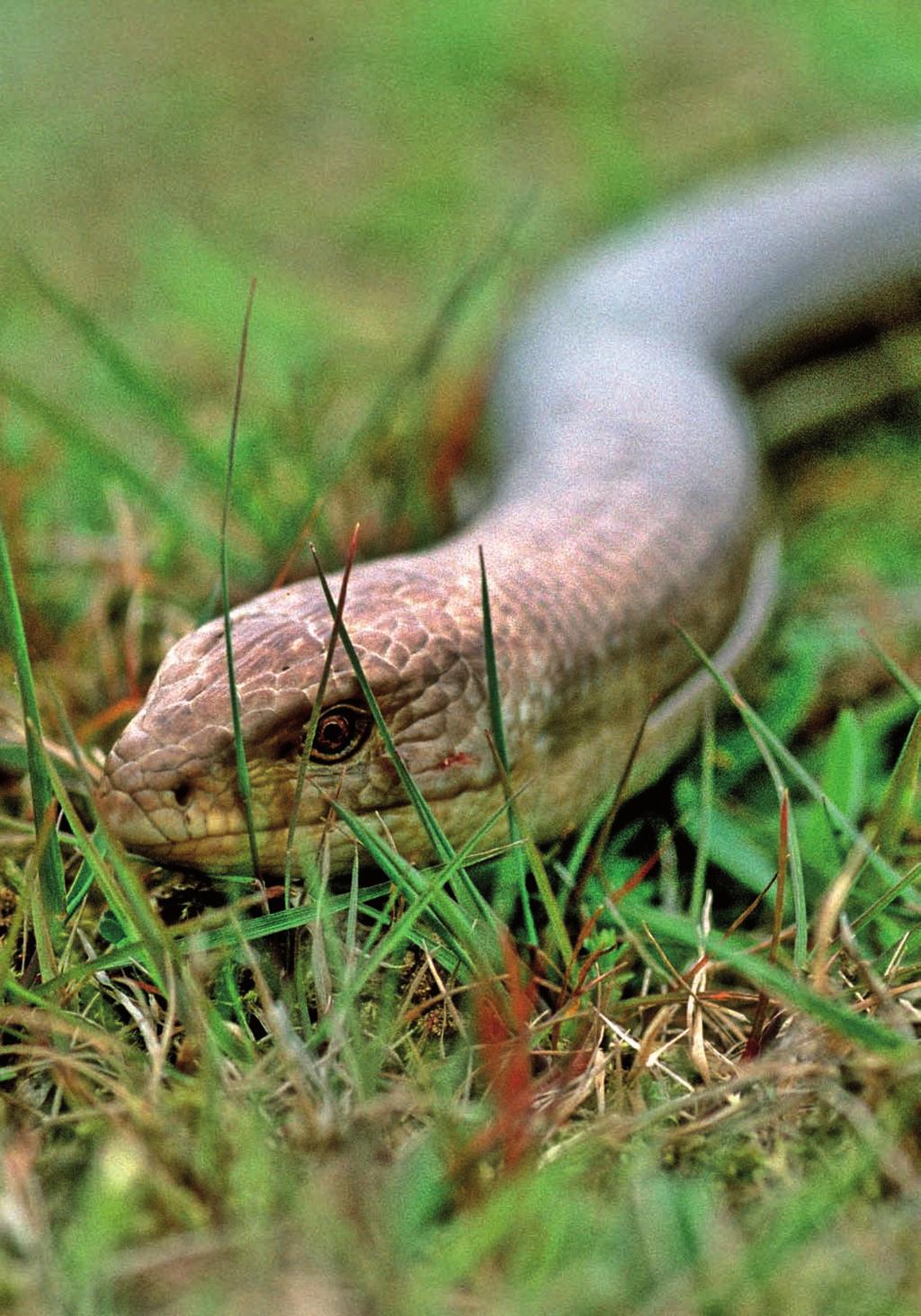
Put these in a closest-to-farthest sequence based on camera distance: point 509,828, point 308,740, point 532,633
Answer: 1. point 308,740
2. point 509,828
3. point 532,633

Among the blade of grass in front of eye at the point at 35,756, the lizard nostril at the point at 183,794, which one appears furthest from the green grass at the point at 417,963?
the lizard nostril at the point at 183,794

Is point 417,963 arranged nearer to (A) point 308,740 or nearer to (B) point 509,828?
(B) point 509,828

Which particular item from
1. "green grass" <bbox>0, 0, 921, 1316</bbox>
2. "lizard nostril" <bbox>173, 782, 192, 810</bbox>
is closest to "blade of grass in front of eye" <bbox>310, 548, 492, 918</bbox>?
"green grass" <bbox>0, 0, 921, 1316</bbox>

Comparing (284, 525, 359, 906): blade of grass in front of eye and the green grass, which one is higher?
(284, 525, 359, 906): blade of grass in front of eye

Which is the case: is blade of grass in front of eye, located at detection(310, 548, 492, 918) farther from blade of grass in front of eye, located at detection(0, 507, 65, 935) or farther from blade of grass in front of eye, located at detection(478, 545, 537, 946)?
blade of grass in front of eye, located at detection(0, 507, 65, 935)

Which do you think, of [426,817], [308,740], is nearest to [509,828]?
[426,817]

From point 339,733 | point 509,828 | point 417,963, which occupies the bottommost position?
point 417,963

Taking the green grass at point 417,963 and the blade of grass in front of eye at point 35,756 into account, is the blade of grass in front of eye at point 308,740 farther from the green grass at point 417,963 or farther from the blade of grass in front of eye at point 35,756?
the blade of grass in front of eye at point 35,756
